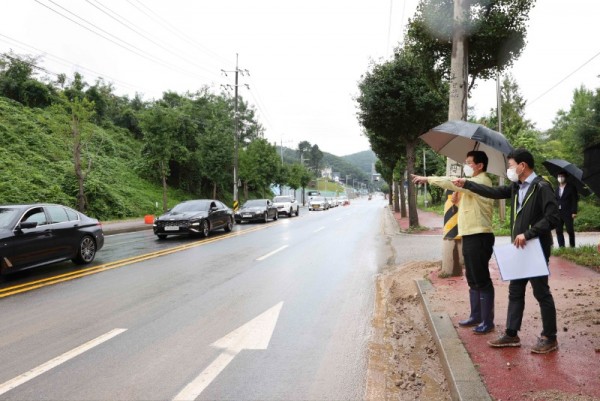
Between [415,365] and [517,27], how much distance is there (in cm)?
838

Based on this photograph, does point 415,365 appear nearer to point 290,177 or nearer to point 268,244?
point 268,244

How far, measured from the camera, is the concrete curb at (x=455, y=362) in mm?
3043

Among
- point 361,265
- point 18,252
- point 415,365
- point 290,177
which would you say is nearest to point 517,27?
point 361,265

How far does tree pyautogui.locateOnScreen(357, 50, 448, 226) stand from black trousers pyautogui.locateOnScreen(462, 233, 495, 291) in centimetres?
1214

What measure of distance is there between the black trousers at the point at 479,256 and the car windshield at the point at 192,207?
13.2 metres

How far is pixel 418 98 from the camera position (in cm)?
1600

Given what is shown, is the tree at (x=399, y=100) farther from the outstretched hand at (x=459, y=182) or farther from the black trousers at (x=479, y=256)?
the outstretched hand at (x=459, y=182)

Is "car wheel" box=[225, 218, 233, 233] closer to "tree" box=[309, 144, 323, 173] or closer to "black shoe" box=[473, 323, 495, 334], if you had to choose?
"black shoe" box=[473, 323, 495, 334]

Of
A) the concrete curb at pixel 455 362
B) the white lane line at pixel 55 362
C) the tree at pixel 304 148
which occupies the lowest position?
the white lane line at pixel 55 362

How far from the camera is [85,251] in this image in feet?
31.6

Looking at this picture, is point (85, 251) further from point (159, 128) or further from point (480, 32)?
point (159, 128)

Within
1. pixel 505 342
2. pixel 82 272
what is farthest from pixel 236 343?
pixel 82 272

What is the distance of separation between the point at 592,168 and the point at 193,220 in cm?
1311

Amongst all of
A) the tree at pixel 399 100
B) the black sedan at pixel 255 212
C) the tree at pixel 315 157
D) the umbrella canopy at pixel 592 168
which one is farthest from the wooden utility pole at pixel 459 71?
the tree at pixel 315 157
